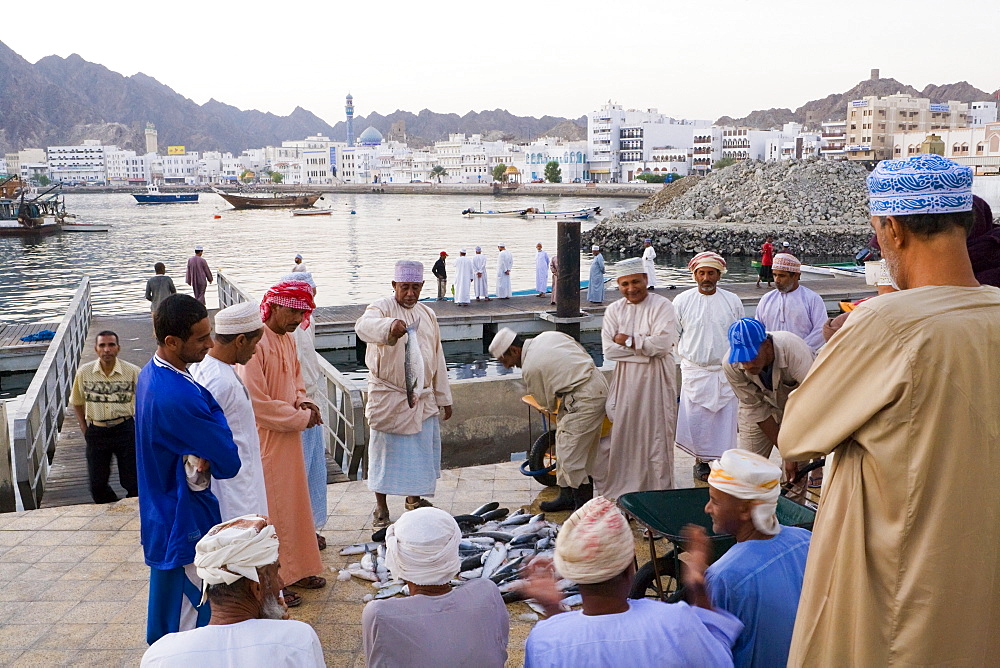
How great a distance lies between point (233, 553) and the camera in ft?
7.24

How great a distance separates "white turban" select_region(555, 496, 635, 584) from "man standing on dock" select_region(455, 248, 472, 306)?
54.9ft

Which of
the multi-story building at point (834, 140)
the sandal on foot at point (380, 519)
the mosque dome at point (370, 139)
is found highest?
the mosque dome at point (370, 139)

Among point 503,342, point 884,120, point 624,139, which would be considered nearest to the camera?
point 503,342

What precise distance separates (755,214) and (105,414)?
4772 cm

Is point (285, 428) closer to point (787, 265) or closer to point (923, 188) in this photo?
point (923, 188)

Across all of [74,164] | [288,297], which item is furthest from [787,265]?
[74,164]

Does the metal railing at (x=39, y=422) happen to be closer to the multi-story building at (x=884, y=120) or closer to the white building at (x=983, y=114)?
the multi-story building at (x=884, y=120)

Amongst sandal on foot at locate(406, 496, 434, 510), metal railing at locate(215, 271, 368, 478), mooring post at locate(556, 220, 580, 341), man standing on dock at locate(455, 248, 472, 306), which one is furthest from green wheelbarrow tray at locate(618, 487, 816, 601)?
man standing on dock at locate(455, 248, 472, 306)

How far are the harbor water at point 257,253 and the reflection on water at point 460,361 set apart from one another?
7.80m

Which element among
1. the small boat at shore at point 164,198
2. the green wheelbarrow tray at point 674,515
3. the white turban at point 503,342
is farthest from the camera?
the small boat at shore at point 164,198

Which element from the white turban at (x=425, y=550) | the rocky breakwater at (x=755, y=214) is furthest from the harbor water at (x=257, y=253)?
the white turban at (x=425, y=550)

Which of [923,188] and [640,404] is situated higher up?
[923,188]

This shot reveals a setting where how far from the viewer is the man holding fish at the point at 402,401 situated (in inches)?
200

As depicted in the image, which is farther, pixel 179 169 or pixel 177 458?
pixel 179 169
